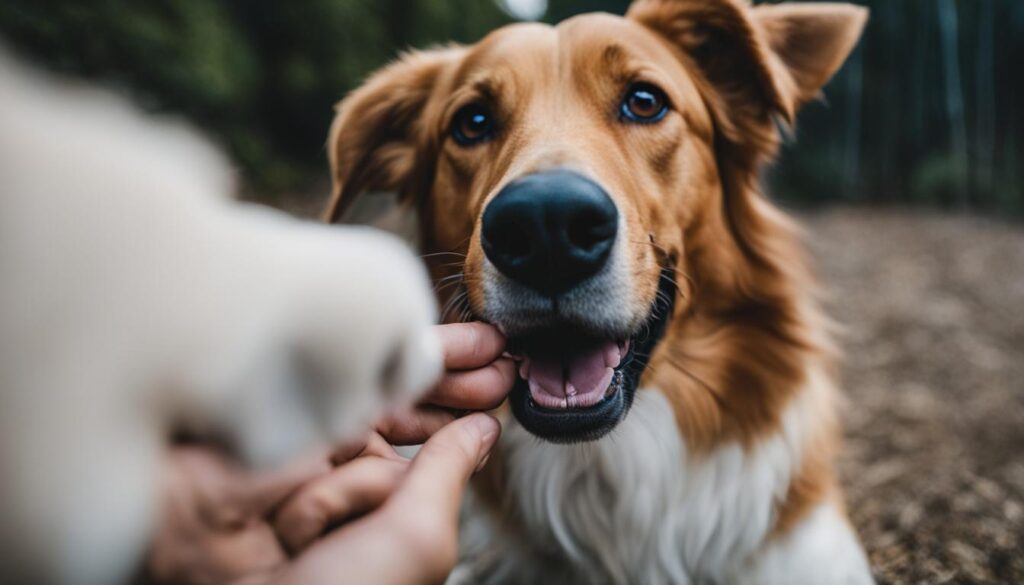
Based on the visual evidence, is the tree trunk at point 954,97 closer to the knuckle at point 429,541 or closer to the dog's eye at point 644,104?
the dog's eye at point 644,104

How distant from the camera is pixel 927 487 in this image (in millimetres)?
3229

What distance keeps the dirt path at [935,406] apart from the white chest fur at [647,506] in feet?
2.20

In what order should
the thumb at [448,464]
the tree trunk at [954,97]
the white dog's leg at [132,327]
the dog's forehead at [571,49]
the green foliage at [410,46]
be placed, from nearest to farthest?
the white dog's leg at [132,327]
the thumb at [448,464]
the dog's forehead at [571,49]
the green foliage at [410,46]
the tree trunk at [954,97]

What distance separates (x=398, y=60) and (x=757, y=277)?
1.84 metres

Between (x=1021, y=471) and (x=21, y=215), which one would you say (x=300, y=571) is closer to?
(x=21, y=215)

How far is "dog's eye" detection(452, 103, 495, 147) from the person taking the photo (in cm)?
239

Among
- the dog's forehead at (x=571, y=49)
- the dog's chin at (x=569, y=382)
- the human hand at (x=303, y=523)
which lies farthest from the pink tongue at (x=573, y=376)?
Answer: the dog's forehead at (x=571, y=49)

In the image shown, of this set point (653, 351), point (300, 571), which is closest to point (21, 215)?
point (300, 571)

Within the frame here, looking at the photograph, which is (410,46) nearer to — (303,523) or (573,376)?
(573,376)

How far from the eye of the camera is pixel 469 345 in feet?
4.43

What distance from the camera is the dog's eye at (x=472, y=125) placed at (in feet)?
7.84

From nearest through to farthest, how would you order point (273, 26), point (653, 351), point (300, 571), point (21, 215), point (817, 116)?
point (21, 215)
point (300, 571)
point (653, 351)
point (273, 26)
point (817, 116)

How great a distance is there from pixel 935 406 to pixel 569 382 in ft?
12.7

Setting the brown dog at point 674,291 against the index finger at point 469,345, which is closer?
the index finger at point 469,345
